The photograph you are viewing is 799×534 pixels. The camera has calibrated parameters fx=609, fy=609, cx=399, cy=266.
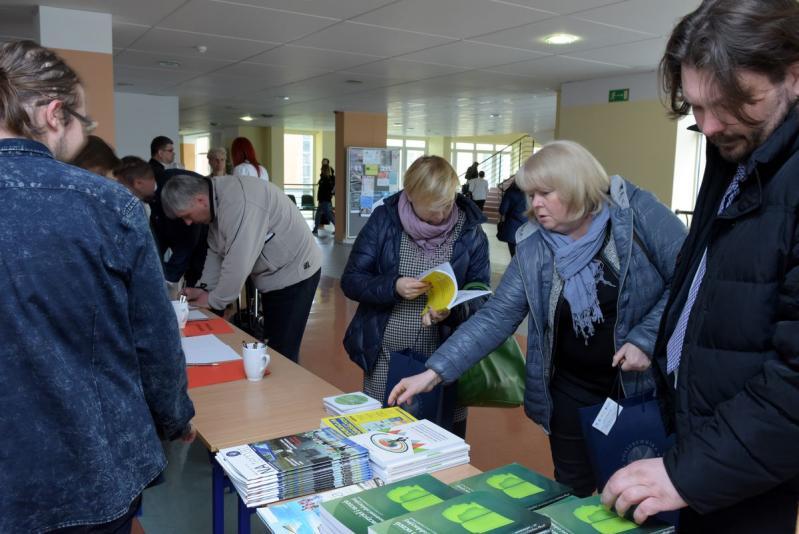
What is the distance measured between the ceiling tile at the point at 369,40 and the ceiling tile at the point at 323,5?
367mm

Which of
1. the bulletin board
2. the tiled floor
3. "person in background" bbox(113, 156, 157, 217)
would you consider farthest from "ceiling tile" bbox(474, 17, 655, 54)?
the bulletin board

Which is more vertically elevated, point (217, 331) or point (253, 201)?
point (253, 201)

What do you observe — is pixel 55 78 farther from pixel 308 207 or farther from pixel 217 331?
pixel 308 207

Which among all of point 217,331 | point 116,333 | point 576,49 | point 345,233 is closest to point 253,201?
point 217,331

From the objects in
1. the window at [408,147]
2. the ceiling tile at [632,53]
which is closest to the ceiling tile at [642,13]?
the ceiling tile at [632,53]

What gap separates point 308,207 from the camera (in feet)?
53.9

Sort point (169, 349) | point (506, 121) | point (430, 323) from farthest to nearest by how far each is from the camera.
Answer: point (506, 121) < point (430, 323) < point (169, 349)

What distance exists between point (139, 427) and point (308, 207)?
15616 millimetres

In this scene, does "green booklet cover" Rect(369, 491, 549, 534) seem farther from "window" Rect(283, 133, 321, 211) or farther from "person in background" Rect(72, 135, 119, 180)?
"window" Rect(283, 133, 321, 211)

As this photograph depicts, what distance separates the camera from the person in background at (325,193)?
12.9 metres

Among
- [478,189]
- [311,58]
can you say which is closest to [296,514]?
[311,58]

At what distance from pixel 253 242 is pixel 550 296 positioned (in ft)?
4.87

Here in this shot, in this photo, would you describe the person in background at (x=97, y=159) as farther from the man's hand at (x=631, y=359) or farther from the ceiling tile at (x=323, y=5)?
the ceiling tile at (x=323, y=5)

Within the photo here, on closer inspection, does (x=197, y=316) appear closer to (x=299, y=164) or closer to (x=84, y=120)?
(x=84, y=120)
